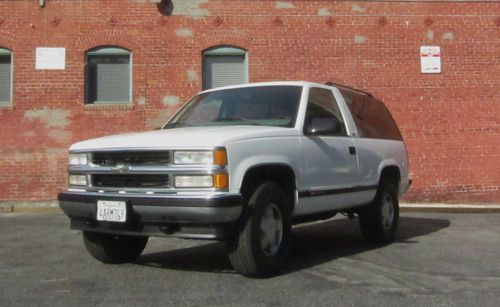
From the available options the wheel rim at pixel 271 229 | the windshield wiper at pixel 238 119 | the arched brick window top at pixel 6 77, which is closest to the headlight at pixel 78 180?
the windshield wiper at pixel 238 119

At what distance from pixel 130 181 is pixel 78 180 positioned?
27.7 inches

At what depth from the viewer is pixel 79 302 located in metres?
4.60

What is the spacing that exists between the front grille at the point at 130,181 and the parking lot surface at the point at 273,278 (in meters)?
0.87

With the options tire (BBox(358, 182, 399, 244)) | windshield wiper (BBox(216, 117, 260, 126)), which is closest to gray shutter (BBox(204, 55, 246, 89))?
tire (BBox(358, 182, 399, 244))

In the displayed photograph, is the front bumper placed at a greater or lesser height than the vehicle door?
lesser

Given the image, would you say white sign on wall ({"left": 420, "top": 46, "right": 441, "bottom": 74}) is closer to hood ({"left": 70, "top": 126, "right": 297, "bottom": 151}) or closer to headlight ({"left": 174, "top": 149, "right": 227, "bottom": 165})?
hood ({"left": 70, "top": 126, "right": 297, "bottom": 151})

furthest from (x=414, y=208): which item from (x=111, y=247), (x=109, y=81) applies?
(x=111, y=247)

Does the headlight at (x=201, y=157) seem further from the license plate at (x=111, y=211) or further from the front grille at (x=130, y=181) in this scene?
the license plate at (x=111, y=211)

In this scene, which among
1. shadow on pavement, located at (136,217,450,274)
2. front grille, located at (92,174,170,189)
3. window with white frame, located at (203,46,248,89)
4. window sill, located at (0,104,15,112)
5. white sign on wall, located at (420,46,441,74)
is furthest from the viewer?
white sign on wall, located at (420,46,441,74)

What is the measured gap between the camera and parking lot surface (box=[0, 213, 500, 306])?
185 inches

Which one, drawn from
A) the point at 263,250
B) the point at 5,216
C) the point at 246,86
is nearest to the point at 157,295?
the point at 263,250

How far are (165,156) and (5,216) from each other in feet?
25.0

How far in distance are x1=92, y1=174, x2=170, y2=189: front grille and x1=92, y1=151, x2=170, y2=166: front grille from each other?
119mm

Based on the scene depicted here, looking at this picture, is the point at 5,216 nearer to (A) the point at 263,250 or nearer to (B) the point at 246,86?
(B) the point at 246,86
